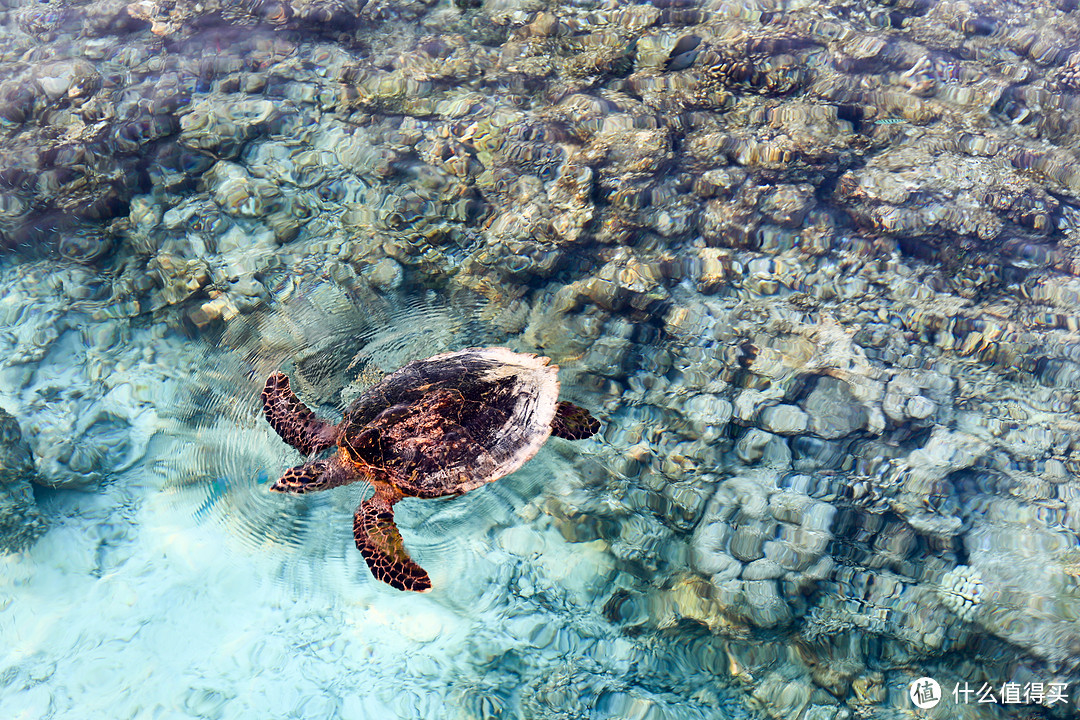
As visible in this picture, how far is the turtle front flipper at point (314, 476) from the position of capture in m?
4.20

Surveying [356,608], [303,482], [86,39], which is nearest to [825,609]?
[356,608]

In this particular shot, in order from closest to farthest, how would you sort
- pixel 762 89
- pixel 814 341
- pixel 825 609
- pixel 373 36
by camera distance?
pixel 825 609, pixel 814 341, pixel 762 89, pixel 373 36

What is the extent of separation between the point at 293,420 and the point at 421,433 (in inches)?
37.5

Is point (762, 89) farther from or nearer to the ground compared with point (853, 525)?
farther from the ground

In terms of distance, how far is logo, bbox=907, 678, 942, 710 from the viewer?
3756 mm

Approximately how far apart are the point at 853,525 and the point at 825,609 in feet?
1.87

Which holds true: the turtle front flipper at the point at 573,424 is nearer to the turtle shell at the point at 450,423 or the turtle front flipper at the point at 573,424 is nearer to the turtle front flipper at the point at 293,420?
the turtle shell at the point at 450,423

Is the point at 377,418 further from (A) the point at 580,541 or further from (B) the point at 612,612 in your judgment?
(B) the point at 612,612

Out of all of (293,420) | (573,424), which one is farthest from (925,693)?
(293,420)

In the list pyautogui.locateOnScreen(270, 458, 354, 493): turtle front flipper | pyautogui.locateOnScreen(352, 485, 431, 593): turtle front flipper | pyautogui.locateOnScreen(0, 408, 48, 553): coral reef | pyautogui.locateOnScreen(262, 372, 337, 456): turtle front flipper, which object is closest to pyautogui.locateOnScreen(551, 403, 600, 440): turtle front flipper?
pyautogui.locateOnScreen(352, 485, 431, 593): turtle front flipper

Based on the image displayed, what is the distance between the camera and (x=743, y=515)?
4.33 meters

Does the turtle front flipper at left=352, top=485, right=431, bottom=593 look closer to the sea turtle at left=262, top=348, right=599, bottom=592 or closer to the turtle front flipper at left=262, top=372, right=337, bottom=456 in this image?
the sea turtle at left=262, top=348, right=599, bottom=592

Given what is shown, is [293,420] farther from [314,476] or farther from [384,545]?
[384,545]

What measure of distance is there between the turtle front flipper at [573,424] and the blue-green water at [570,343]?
154 millimetres
